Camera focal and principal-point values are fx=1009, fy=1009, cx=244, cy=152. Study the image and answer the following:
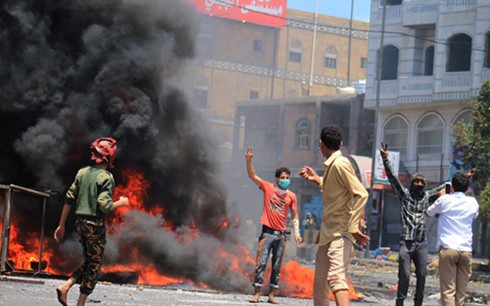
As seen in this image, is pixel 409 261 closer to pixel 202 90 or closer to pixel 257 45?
pixel 202 90

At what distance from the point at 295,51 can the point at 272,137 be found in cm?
1372

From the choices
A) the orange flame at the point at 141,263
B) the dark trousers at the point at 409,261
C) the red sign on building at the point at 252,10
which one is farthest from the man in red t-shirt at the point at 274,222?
the red sign on building at the point at 252,10

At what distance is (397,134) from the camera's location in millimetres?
47781

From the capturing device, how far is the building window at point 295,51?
232ft

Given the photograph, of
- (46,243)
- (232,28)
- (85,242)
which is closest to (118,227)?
(46,243)

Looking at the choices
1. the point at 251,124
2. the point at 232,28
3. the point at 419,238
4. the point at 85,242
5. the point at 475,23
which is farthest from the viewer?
the point at 232,28

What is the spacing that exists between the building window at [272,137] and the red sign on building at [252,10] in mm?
8984

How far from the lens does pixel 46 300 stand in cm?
1175

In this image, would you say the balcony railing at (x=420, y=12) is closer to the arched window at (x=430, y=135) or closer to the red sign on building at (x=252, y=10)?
the arched window at (x=430, y=135)

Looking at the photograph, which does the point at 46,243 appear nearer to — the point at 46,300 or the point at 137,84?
the point at 137,84

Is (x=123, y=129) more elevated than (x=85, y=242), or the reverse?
(x=123, y=129)

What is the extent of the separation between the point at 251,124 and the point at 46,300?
48.9 metres

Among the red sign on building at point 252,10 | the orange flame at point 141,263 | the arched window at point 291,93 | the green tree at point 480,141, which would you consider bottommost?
the orange flame at point 141,263

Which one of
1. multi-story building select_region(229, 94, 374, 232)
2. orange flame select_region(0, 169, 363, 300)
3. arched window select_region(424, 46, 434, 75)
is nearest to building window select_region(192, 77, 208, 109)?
multi-story building select_region(229, 94, 374, 232)
